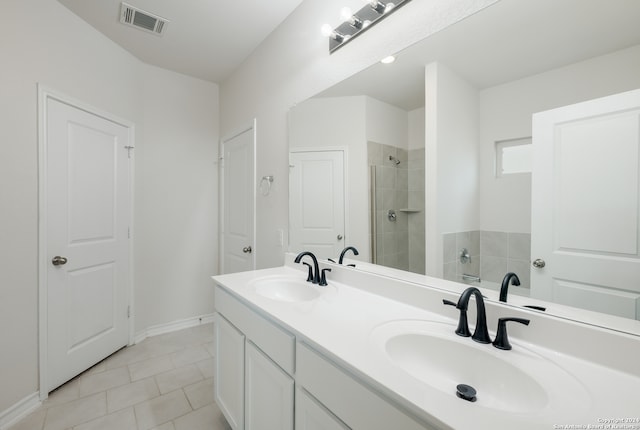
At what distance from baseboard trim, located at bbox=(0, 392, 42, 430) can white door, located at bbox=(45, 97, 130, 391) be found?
117 millimetres

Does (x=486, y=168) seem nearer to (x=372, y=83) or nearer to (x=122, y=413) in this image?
(x=372, y=83)

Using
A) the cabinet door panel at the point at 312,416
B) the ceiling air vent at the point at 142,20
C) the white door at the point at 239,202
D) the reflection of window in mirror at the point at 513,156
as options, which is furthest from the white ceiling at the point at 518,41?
the ceiling air vent at the point at 142,20

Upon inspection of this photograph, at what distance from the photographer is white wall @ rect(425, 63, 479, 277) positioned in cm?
109

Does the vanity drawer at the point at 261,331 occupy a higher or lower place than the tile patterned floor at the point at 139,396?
higher

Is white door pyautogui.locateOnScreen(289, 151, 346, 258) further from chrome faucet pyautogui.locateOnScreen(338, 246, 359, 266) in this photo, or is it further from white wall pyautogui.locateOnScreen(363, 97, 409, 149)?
white wall pyautogui.locateOnScreen(363, 97, 409, 149)

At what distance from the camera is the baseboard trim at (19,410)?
5.28ft

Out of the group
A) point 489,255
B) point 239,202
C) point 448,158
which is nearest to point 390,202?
point 448,158

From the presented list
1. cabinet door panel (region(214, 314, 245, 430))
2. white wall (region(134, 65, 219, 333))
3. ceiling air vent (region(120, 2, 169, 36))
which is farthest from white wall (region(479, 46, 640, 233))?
white wall (region(134, 65, 219, 333))

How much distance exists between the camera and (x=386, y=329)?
98cm

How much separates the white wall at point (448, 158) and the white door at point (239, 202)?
169 centimetres

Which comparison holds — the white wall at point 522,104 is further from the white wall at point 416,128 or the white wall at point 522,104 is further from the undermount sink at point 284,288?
the undermount sink at point 284,288

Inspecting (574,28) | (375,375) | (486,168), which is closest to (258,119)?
(486,168)

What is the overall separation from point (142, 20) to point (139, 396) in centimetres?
273

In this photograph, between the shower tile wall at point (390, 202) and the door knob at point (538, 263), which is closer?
the door knob at point (538, 263)
